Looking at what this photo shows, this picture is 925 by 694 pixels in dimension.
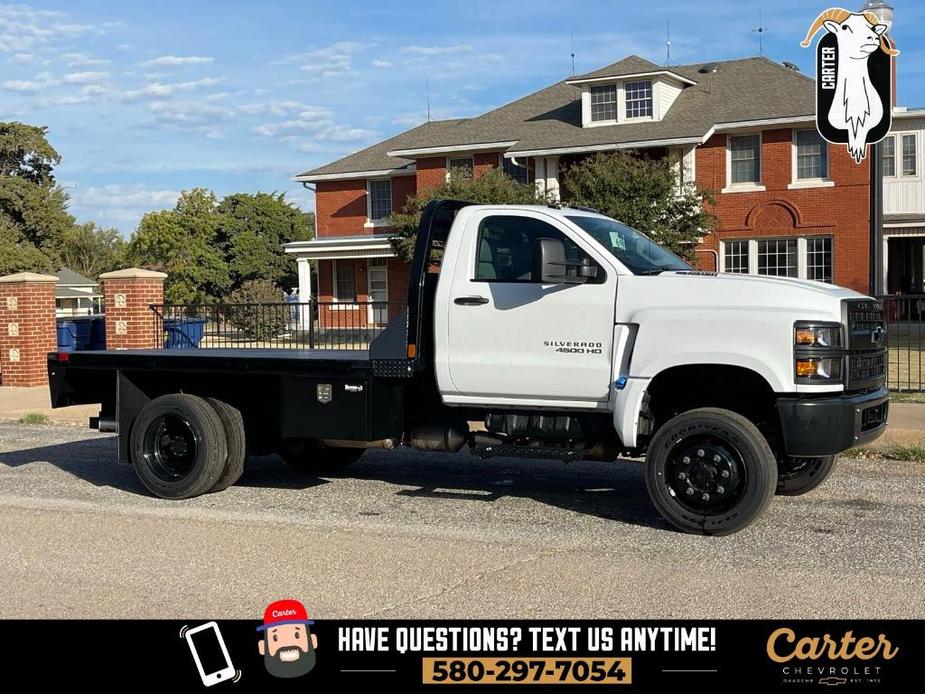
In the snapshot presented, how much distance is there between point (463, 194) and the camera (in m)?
33.4

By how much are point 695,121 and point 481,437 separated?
88.1ft

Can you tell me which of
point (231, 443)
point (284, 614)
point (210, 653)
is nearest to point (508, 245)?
point (231, 443)

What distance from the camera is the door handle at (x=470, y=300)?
27.8ft

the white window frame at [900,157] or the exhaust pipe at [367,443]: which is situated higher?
the white window frame at [900,157]

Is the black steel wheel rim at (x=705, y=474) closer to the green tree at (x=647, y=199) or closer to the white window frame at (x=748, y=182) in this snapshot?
the green tree at (x=647, y=199)

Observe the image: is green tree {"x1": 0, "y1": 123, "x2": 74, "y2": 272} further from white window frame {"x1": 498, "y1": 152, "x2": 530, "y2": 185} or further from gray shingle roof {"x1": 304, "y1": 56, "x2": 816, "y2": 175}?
white window frame {"x1": 498, "y1": 152, "x2": 530, "y2": 185}

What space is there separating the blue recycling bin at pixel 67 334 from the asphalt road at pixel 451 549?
11.4m

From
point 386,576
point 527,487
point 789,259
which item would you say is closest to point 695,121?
point 789,259

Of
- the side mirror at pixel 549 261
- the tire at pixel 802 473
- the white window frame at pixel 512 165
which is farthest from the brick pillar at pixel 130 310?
the white window frame at pixel 512 165

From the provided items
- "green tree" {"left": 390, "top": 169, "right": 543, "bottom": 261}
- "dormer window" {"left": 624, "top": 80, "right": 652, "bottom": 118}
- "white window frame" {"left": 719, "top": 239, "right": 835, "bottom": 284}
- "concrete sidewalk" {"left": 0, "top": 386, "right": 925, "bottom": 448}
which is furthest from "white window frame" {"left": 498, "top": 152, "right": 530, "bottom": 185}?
"concrete sidewalk" {"left": 0, "top": 386, "right": 925, "bottom": 448}

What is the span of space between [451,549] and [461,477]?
2976 mm

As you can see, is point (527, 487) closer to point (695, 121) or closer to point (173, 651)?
point (173, 651)

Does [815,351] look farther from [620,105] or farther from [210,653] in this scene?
[620,105]

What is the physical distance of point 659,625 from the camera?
18.4ft
